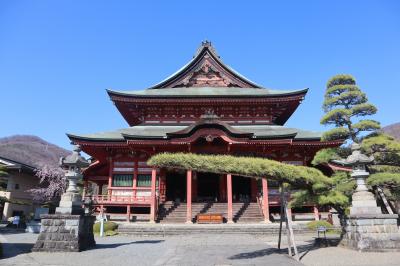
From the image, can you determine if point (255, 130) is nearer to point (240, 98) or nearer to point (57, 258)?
point (240, 98)

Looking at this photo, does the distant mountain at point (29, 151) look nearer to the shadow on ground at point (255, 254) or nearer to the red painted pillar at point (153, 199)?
the red painted pillar at point (153, 199)

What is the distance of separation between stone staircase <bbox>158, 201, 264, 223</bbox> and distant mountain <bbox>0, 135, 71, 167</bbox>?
180 feet

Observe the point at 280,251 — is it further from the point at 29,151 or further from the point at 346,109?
the point at 29,151

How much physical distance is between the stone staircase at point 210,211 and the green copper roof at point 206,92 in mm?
9849

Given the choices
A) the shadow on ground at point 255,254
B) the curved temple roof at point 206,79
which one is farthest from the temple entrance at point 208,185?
the shadow on ground at point 255,254

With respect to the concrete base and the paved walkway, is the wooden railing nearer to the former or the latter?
the paved walkway

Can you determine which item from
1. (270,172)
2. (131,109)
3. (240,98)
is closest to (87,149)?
(131,109)

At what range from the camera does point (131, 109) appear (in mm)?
29234

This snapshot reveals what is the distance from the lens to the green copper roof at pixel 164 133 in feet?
73.5

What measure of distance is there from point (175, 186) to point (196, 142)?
6237 millimetres

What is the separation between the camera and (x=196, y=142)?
23.2 m

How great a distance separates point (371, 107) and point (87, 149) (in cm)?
2129

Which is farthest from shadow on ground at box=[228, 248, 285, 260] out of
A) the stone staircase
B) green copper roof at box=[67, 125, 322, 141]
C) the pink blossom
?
the pink blossom

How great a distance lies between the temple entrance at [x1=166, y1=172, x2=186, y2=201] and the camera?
2686 centimetres
